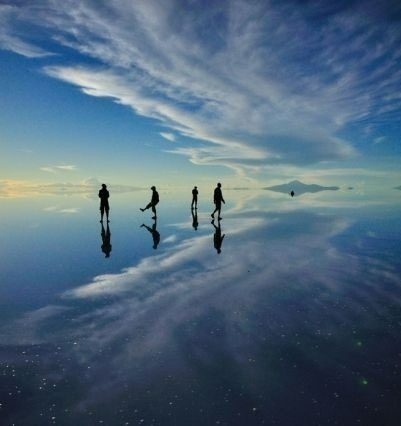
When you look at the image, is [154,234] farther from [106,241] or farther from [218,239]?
[218,239]

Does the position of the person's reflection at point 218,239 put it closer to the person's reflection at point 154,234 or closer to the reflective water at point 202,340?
the reflective water at point 202,340

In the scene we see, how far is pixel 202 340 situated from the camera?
6.62 m

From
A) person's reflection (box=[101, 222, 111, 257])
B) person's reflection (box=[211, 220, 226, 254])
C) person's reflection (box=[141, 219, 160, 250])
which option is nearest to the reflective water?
person's reflection (box=[101, 222, 111, 257])

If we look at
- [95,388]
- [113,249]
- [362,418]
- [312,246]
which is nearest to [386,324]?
[362,418]

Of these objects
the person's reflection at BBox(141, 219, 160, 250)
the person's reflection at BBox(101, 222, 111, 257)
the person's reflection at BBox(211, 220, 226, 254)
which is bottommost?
the person's reflection at BBox(101, 222, 111, 257)

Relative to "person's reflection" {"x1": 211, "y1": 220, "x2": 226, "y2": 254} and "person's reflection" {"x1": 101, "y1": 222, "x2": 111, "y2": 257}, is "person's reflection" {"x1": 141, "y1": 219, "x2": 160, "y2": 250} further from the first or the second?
"person's reflection" {"x1": 211, "y1": 220, "x2": 226, "y2": 254}

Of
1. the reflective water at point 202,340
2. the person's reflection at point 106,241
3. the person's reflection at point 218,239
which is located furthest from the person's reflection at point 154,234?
the reflective water at point 202,340

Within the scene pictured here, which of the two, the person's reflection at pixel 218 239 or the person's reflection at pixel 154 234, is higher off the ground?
the person's reflection at pixel 218 239

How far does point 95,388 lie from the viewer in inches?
205

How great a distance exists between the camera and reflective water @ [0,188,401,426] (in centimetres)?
475

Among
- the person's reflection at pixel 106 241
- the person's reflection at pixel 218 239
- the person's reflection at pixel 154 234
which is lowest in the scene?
the person's reflection at pixel 106 241

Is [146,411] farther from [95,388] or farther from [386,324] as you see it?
[386,324]

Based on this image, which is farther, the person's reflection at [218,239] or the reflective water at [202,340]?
the person's reflection at [218,239]

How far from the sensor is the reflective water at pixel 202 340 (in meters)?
4.75
